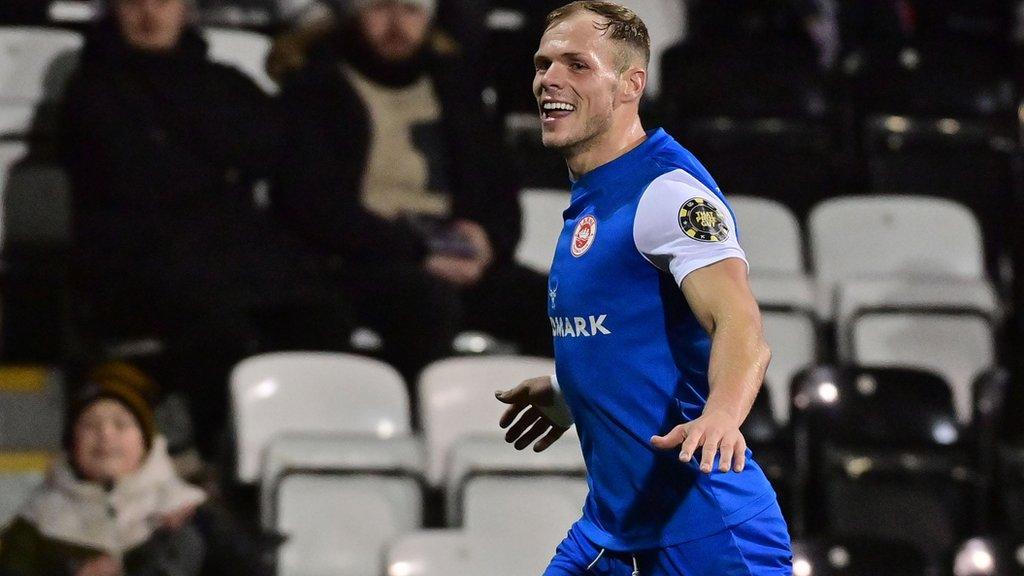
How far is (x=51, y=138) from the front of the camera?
710 cm

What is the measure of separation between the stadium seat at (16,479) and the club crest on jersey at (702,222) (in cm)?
369

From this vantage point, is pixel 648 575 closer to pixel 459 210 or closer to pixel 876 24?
pixel 459 210

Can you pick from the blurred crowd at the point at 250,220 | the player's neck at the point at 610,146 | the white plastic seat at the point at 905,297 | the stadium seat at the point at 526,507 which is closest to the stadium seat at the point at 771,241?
the white plastic seat at the point at 905,297

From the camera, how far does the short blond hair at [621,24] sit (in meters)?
3.13

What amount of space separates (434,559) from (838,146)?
4.23 meters

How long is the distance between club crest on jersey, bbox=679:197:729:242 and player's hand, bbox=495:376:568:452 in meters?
0.68

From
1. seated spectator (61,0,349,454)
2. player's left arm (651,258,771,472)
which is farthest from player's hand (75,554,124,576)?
player's left arm (651,258,771,472)

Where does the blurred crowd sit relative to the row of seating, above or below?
above

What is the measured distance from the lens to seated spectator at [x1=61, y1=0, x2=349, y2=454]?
6.27 metres

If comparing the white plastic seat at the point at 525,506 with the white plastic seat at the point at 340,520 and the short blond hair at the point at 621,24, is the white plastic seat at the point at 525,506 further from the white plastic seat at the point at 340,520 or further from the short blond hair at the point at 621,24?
the short blond hair at the point at 621,24

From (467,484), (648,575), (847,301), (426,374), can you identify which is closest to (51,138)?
(426,374)

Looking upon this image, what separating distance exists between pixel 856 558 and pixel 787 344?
160 centimetres

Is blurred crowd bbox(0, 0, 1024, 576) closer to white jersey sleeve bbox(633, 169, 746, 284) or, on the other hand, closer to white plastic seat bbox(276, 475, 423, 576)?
white plastic seat bbox(276, 475, 423, 576)

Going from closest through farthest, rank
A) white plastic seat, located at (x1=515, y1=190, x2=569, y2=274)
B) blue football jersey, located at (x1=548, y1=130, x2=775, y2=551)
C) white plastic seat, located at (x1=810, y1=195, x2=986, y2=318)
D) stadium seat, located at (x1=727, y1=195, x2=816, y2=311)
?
blue football jersey, located at (x1=548, y1=130, x2=775, y2=551) < stadium seat, located at (x1=727, y1=195, x2=816, y2=311) < white plastic seat, located at (x1=515, y1=190, x2=569, y2=274) < white plastic seat, located at (x1=810, y1=195, x2=986, y2=318)
